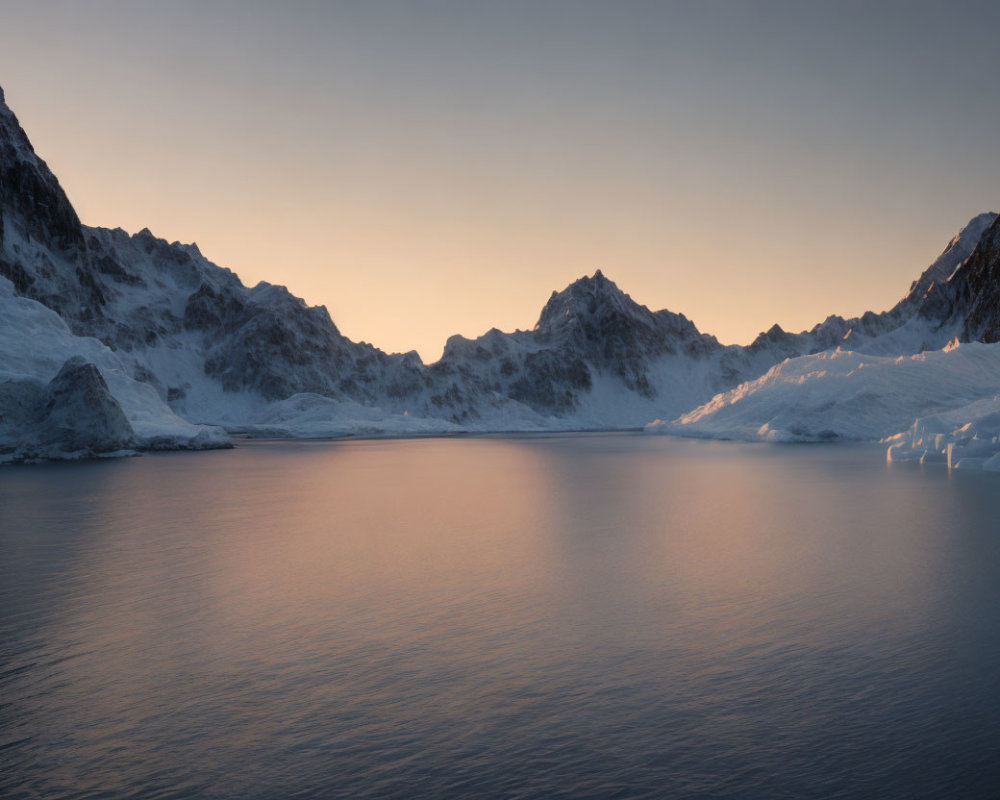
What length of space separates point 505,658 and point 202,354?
14338 centimetres

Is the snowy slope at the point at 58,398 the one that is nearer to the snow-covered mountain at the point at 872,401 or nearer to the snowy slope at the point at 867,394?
the snow-covered mountain at the point at 872,401

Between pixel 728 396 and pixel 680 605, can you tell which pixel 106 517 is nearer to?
pixel 680 605

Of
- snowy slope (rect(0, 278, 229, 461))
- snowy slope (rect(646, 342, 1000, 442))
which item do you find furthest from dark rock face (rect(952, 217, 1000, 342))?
snowy slope (rect(0, 278, 229, 461))

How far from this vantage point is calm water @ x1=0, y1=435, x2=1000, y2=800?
4.80 meters

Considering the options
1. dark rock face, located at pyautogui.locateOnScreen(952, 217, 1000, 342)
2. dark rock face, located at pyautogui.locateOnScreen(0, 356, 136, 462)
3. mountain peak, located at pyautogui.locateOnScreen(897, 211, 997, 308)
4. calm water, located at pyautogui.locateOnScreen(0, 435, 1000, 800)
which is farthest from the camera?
mountain peak, located at pyautogui.locateOnScreen(897, 211, 997, 308)

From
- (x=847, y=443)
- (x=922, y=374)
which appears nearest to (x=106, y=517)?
(x=847, y=443)

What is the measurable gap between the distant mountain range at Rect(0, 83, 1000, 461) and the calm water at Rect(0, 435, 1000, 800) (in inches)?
1284

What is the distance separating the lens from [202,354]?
13662 cm

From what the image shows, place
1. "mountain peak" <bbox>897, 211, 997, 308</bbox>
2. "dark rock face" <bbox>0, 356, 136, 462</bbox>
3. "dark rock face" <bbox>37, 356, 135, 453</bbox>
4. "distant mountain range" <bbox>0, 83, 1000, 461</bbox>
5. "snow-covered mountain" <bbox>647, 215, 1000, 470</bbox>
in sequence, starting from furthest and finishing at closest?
"mountain peak" <bbox>897, 211, 997, 308</bbox> < "distant mountain range" <bbox>0, 83, 1000, 461</bbox> < "dark rock face" <bbox>37, 356, 135, 453</bbox> < "dark rock face" <bbox>0, 356, 136, 462</bbox> < "snow-covered mountain" <bbox>647, 215, 1000, 470</bbox>

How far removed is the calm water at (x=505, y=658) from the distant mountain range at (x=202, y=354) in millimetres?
32623

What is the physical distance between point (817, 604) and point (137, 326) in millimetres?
138077

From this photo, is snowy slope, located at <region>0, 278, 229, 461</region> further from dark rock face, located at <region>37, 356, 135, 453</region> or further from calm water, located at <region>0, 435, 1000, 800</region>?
calm water, located at <region>0, 435, 1000, 800</region>

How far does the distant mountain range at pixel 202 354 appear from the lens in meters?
43.2

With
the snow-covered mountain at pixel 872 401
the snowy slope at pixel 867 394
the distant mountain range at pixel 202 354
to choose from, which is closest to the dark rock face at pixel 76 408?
the distant mountain range at pixel 202 354
